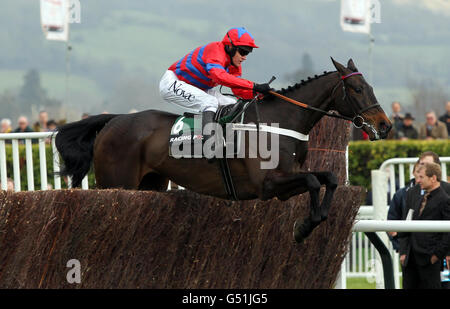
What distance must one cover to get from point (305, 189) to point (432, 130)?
29.0 feet

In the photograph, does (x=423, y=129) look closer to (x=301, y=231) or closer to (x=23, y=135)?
(x=23, y=135)

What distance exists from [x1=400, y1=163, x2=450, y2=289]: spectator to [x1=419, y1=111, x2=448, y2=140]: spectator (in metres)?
7.48

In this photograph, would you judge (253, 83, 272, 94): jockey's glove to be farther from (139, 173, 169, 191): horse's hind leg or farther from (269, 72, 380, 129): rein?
(139, 173, 169, 191): horse's hind leg

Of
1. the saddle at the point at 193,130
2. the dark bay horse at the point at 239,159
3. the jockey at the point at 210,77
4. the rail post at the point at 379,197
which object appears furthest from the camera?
the rail post at the point at 379,197

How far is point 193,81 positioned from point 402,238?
1956mm

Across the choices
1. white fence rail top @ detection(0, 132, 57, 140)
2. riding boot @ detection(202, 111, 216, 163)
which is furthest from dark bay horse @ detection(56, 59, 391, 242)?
white fence rail top @ detection(0, 132, 57, 140)

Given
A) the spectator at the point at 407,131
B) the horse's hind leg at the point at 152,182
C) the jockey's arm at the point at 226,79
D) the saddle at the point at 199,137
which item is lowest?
the spectator at the point at 407,131

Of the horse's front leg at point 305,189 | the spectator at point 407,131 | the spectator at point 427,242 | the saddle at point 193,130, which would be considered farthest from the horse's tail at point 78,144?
the spectator at point 407,131

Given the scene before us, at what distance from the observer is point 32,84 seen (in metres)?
37.1

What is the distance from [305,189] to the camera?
5320 millimetres

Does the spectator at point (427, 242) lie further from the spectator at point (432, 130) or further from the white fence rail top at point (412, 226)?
the spectator at point (432, 130)

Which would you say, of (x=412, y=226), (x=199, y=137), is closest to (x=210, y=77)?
(x=199, y=137)

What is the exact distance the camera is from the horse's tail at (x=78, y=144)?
661cm
